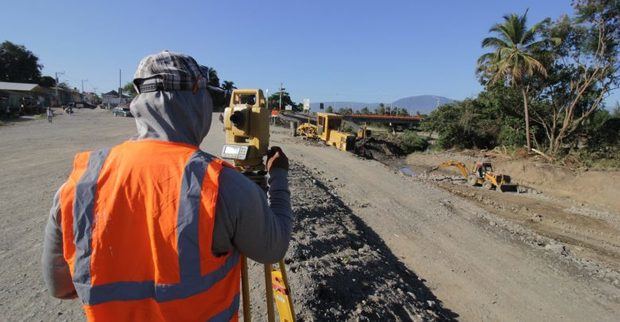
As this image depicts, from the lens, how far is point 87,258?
1403 mm

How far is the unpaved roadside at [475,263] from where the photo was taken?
696cm

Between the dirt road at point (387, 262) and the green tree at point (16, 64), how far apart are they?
72975 millimetres

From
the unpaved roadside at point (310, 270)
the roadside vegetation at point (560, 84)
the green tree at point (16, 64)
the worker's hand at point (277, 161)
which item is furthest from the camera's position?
the green tree at point (16, 64)

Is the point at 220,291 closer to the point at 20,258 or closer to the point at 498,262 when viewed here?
the point at 20,258

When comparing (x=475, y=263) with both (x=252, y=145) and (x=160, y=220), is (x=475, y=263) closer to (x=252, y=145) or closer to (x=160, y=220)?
(x=252, y=145)

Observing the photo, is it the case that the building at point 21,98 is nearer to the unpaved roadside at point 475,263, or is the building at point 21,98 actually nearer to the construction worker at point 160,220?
the unpaved roadside at point 475,263

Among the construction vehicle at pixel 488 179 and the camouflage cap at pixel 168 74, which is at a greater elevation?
the camouflage cap at pixel 168 74

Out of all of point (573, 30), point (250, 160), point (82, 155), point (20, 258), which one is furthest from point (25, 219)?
point (573, 30)

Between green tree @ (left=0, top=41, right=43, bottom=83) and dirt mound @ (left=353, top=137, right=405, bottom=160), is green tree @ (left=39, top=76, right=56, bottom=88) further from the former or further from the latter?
dirt mound @ (left=353, top=137, right=405, bottom=160)

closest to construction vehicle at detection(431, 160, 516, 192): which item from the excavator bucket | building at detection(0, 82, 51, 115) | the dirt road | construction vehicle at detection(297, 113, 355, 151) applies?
the excavator bucket

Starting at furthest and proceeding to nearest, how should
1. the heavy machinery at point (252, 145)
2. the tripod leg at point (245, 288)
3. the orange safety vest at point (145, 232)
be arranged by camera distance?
1. the heavy machinery at point (252, 145)
2. the tripod leg at point (245, 288)
3. the orange safety vest at point (145, 232)

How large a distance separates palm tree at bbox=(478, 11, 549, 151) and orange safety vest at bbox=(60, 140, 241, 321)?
88.5 feet

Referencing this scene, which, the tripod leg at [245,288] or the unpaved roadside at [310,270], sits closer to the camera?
the tripod leg at [245,288]

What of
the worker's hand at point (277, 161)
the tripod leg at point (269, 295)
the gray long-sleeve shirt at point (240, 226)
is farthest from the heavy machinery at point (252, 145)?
the gray long-sleeve shirt at point (240, 226)
